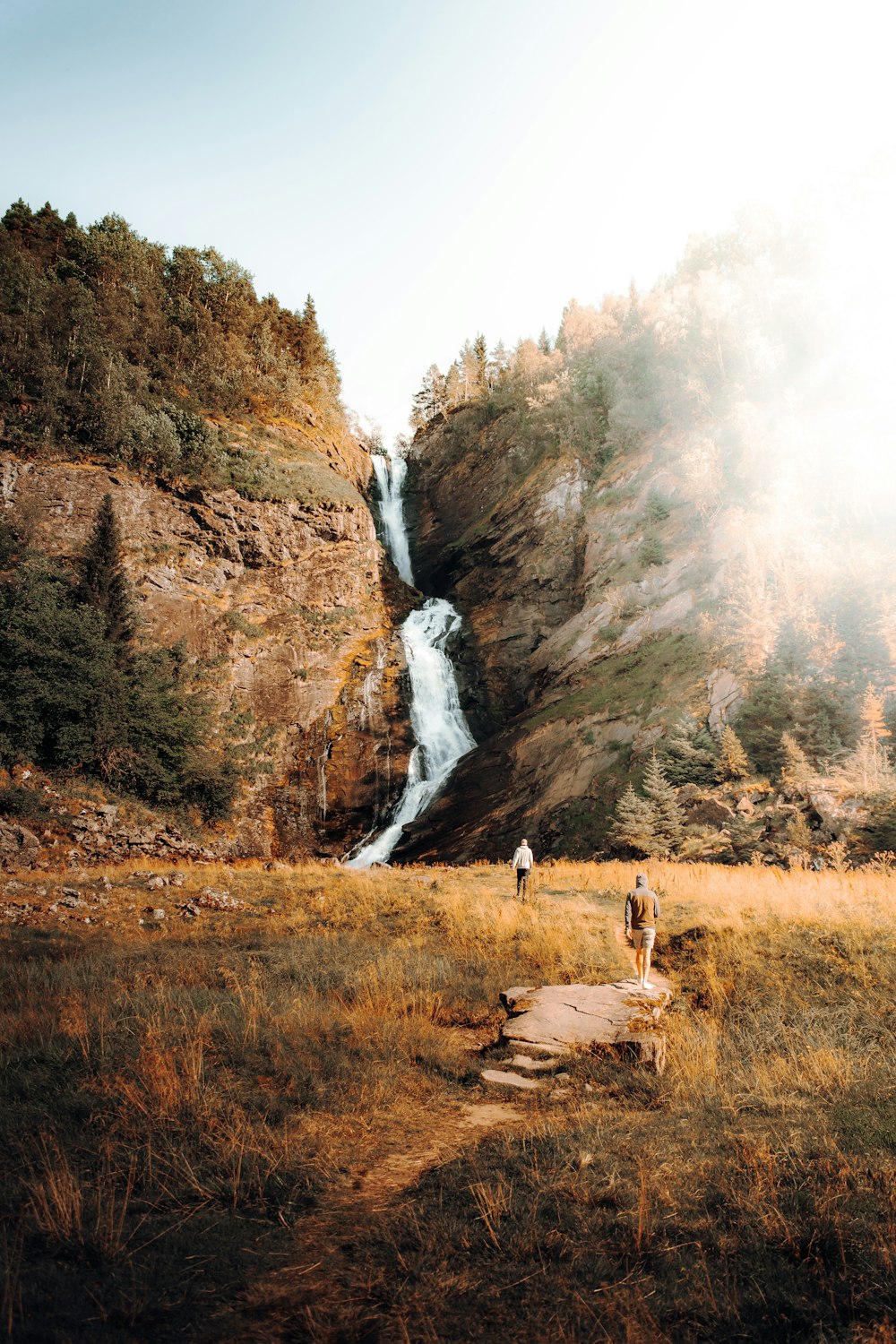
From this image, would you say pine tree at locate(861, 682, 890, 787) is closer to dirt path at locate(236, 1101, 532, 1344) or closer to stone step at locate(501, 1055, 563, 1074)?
stone step at locate(501, 1055, 563, 1074)

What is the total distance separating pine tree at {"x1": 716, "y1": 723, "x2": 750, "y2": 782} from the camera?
2073 centimetres

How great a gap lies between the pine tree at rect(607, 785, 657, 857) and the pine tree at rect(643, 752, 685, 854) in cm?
20

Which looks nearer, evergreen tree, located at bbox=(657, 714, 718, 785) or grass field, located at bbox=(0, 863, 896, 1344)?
grass field, located at bbox=(0, 863, 896, 1344)

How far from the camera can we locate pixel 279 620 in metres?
37.7

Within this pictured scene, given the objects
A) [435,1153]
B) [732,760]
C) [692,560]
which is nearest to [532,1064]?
[435,1153]

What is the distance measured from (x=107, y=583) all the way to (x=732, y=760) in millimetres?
27634

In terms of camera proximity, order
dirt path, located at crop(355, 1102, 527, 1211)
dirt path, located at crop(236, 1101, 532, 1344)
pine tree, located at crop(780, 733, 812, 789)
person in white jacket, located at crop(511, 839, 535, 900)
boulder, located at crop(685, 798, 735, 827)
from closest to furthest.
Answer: dirt path, located at crop(236, 1101, 532, 1344) → dirt path, located at crop(355, 1102, 527, 1211) → person in white jacket, located at crop(511, 839, 535, 900) → pine tree, located at crop(780, 733, 812, 789) → boulder, located at crop(685, 798, 735, 827)

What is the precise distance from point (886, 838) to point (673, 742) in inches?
324

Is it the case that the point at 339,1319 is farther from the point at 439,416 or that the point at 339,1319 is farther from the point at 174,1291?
the point at 439,416

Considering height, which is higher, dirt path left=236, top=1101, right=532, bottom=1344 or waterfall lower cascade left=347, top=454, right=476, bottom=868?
waterfall lower cascade left=347, top=454, right=476, bottom=868

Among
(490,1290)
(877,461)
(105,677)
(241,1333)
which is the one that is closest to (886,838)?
(490,1290)

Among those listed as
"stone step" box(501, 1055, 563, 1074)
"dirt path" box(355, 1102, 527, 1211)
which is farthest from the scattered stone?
"dirt path" box(355, 1102, 527, 1211)

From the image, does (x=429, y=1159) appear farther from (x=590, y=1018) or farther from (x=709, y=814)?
(x=709, y=814)

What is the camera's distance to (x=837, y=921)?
955cm
